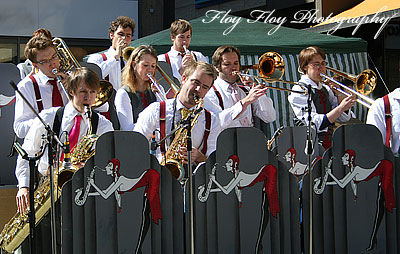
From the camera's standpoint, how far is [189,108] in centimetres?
479

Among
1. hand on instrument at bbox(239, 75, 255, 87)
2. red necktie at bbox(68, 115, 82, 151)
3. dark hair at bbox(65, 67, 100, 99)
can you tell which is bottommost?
red necktie at bbox(68, 115, 82, 151)

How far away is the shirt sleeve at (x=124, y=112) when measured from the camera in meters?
5.21

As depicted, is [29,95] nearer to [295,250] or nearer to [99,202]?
[99,202]

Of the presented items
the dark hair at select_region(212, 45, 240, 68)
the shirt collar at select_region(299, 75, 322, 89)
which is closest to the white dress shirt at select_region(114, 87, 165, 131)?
the dark hair at select_region(212, 45, 240, 68)

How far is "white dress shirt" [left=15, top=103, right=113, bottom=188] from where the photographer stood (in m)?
4.27

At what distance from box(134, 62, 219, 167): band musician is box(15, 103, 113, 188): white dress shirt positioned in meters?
0.34

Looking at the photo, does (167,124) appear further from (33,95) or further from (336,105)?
(336,105)

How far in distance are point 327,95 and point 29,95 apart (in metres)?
2.85

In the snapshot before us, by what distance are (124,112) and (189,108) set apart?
69cm

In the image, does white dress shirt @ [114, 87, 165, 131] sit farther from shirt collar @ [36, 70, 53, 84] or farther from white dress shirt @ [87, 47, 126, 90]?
white dress shirt @ [87, 47, 126, 90]

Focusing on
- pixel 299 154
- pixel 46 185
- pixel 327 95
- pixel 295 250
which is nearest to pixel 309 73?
pixel 327 95

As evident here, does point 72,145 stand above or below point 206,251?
above

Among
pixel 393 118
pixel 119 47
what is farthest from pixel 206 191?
pixel 119 47

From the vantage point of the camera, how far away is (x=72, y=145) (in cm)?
436
